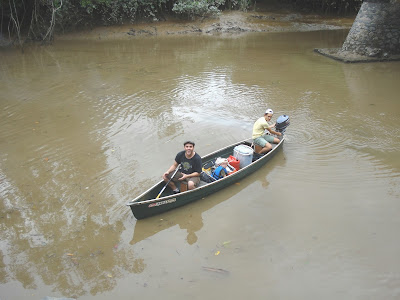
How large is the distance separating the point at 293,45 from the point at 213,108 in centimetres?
979

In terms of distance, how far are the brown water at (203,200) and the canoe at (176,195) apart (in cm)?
16

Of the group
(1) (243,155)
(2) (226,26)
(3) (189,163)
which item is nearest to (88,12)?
(2) (226,26)

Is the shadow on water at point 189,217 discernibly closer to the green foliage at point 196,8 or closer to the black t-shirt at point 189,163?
the black t-shirt at point 189,163

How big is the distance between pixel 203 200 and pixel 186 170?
0.64 m

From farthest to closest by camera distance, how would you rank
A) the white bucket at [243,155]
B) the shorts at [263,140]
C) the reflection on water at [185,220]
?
the shorts at [263,140]
the white bucket at [243,155]
the reflection on water at [185,220]

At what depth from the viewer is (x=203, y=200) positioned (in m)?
5.97

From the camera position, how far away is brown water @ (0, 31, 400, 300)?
Result: 4.42 metres

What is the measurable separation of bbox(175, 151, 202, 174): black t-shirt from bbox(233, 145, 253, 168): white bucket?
1.23 metres

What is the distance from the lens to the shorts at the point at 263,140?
7.03 metres

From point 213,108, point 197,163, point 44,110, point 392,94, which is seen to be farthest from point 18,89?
point 392,94

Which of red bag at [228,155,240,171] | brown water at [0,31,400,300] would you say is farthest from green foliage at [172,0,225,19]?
red bag at [228,155,240,171]

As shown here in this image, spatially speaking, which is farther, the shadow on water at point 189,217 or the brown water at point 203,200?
the shadow on water at point 189,217

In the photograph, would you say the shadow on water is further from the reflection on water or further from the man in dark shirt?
the man in dark shirt

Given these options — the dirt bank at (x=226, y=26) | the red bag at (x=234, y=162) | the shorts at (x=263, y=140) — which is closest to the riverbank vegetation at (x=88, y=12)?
the dirt bank at (x=226, y=26)
